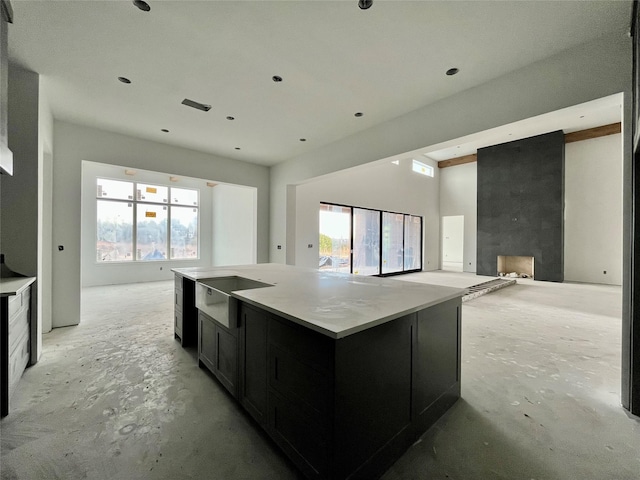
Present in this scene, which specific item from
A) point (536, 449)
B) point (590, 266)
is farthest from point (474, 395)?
point (590, 266)

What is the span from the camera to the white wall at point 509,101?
2.17m

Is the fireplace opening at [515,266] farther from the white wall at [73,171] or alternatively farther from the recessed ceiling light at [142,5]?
the recessed ceiling light at [142,5]

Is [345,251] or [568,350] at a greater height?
[345,251]

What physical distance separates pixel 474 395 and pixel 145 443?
2.37 metres

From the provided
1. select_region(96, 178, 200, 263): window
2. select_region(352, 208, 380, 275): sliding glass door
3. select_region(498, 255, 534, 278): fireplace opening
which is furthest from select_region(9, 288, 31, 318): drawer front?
select_region(498, 255, 534, 278): fireplace opening

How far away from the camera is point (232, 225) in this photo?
8.41 m

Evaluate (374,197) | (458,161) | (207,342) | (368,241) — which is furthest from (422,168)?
(207,342)

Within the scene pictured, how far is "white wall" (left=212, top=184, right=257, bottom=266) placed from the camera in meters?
7.64

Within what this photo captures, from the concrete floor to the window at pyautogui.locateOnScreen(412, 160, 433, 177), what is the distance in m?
7.77

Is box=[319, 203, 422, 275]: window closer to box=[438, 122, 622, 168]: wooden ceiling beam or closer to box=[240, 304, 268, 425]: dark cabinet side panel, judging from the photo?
box=[438, 122, 622, 168]: wooden ceiling beam

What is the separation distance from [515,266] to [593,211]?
251 centimetres

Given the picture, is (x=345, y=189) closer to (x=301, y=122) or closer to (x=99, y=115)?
(x=301, y=122)

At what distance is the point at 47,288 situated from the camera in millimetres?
3680

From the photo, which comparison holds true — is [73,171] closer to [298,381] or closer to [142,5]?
[142,5]
